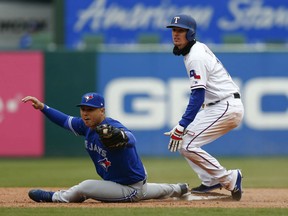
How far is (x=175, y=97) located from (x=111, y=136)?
782 centimetres

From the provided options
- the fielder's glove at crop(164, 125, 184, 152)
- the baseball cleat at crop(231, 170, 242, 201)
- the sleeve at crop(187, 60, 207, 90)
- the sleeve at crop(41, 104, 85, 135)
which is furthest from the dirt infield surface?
the sleeve at crop(187, 60, 207, 90)

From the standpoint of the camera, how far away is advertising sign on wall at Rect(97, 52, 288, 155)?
1514cm

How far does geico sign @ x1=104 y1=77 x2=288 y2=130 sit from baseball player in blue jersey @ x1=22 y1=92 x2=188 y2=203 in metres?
6.90

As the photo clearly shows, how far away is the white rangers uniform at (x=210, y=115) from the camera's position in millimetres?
8273

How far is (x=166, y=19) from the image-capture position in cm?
1769

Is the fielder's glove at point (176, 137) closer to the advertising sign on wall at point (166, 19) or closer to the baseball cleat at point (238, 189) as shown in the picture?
the baseball cleat at point (238, 189)

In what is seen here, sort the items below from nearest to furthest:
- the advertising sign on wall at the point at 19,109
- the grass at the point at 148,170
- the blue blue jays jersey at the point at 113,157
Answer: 1. the blue blue jays jersey at the point at 113,157
2. the grass at the point at 148,170
3. the advertising sign on wall at the point at 19,109

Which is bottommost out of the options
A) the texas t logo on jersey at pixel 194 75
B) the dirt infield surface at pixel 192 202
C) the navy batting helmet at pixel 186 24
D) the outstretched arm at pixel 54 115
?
the dirt infield surface at pixel 192 202

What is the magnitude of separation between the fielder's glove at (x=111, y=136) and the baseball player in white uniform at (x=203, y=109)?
819 mm

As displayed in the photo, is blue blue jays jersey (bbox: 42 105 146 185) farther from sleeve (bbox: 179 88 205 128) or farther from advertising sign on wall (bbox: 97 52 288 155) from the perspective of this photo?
advertising sign on wall (bbox: 97 52 288 155)

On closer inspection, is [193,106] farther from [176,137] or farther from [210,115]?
[210,115]

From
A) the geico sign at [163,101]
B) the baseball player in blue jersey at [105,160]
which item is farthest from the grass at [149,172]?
the geico sign at [163,101]

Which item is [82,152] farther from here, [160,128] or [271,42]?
[271,42]

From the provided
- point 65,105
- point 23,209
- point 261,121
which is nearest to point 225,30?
point 261,121
